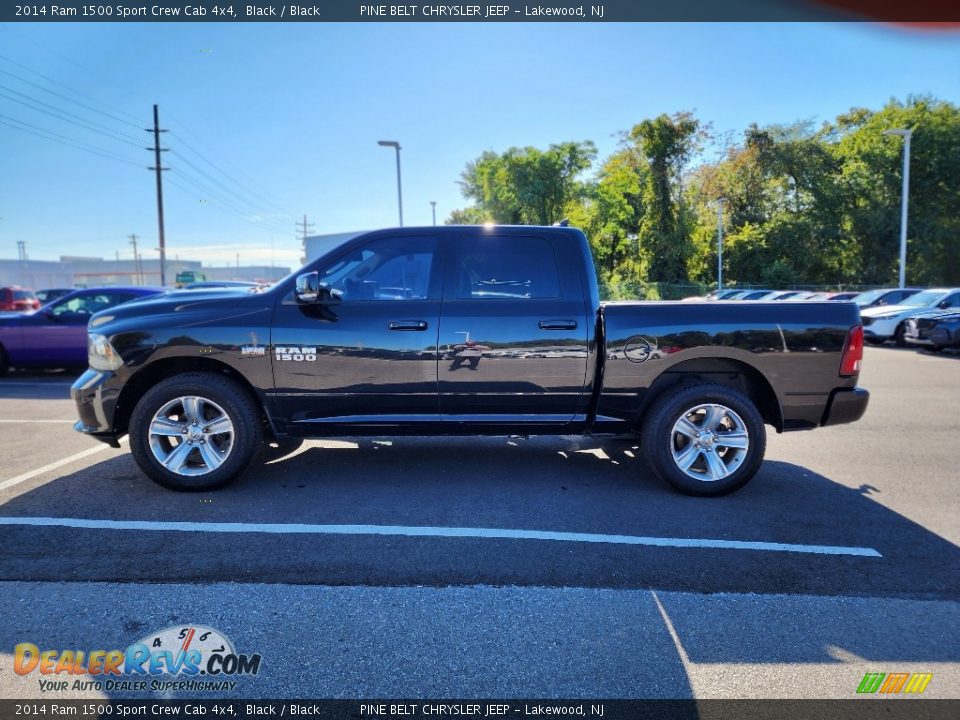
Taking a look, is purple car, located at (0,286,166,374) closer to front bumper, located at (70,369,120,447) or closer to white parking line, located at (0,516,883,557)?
front bumper, located at (70,369,120,447)

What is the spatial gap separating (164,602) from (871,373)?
12029mm

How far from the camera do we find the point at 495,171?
1916 inches

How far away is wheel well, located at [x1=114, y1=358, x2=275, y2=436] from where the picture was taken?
4.55 metres

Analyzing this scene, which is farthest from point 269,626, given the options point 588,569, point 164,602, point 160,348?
point 160,348

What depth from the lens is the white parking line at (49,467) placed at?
186 inches

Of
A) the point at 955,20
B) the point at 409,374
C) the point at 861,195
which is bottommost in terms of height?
the point at 409,374

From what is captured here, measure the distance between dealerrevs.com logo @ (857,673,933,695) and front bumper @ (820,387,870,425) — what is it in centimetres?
235

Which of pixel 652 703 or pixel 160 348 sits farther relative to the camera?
pixel 160 348

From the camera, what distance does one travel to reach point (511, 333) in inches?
174

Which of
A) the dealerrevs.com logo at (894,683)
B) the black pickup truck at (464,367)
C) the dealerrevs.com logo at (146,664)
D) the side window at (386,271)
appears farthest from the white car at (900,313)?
the dealerrevs.com logo at (146,664)

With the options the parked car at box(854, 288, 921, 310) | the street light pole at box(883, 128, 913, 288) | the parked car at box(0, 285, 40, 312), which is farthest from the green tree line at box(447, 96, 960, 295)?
the parked car at box(0, 285, 40, 312)

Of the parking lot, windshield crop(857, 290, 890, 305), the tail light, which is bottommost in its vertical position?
the parking lot

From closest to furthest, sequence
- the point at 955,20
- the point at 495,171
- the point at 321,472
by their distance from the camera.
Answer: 1. the point at 955,20
2. the point at 321,472
3. the point at 495,171

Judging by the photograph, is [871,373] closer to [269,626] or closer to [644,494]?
[644,494]
